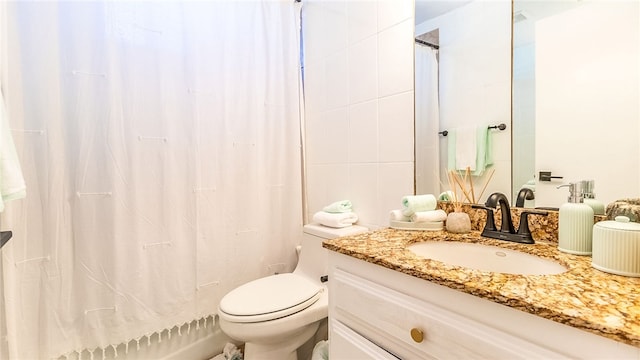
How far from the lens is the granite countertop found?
41cm

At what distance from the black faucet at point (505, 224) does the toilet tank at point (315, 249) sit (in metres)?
0.58

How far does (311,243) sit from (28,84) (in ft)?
4.24

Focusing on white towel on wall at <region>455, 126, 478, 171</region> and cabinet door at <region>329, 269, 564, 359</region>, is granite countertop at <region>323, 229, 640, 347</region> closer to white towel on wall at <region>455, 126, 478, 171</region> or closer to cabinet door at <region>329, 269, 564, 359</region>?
cabinet door at <region>329, 269, 564, 359</region>

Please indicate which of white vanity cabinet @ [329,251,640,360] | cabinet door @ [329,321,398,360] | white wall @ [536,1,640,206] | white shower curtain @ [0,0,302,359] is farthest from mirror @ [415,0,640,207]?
Answer: white shower curtain @ [0,0,302,359]

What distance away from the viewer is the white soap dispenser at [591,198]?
2.51ft

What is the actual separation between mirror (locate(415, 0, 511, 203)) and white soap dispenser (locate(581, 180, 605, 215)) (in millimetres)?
205

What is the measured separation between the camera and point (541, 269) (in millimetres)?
710

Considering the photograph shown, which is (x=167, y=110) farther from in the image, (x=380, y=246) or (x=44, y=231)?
(x=380, y=246)

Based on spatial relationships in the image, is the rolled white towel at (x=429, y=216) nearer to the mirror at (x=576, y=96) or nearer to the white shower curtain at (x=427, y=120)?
the white shower curtain at (x=427, y=120)

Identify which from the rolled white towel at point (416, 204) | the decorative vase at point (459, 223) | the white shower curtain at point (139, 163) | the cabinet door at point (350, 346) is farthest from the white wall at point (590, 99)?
the white shower curtain at point (139, 163)

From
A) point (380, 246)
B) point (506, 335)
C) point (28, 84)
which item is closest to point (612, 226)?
point (506, 335)

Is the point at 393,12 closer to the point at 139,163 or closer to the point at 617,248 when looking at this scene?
the point at 617,248

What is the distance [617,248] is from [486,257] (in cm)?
30

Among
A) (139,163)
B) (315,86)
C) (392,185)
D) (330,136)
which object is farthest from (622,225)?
(139,163)
